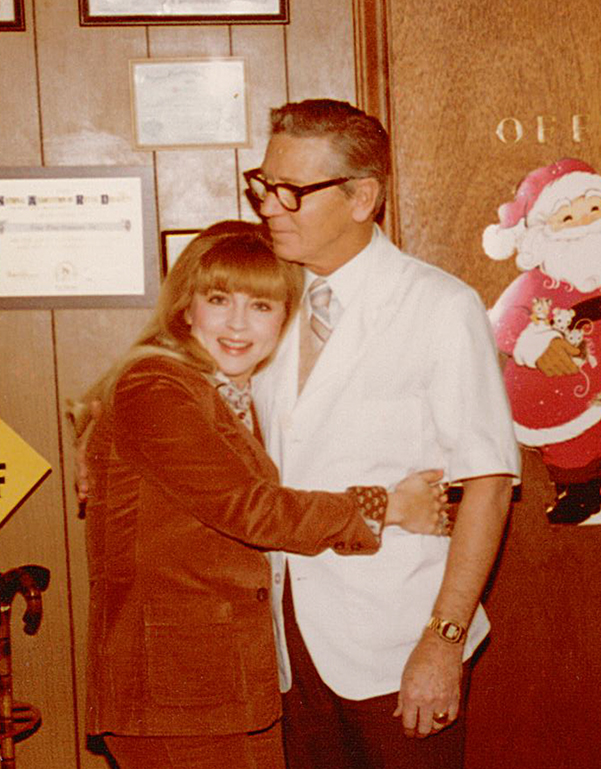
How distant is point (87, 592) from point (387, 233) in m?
Result: 1.11

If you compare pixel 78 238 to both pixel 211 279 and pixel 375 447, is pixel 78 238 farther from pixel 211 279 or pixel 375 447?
pixel 375 447

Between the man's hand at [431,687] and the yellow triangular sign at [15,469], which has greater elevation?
the yellow triangular sign at [15,469]

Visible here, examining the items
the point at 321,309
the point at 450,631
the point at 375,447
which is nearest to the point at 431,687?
the point at 450,631

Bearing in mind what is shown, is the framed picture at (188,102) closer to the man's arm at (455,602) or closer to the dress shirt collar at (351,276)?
the dress shirt collar at (351,276)

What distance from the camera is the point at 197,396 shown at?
1710 mm

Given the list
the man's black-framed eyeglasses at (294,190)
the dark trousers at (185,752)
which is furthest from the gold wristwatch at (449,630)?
the man's black-framed eyeglasses at (294,190)

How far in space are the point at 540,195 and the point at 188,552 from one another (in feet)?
4.23

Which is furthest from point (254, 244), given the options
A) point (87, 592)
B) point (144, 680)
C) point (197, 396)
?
point (87, 592)

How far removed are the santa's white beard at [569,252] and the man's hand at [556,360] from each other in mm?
143

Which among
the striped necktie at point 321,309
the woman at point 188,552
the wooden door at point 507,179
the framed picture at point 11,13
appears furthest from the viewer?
the wooden door at point 507,179

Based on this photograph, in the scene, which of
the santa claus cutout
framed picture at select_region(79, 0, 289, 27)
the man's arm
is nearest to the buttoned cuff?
the man's arm

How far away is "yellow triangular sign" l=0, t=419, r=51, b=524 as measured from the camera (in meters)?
2.34

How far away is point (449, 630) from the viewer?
1678mm

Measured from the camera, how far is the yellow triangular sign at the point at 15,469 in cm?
234
